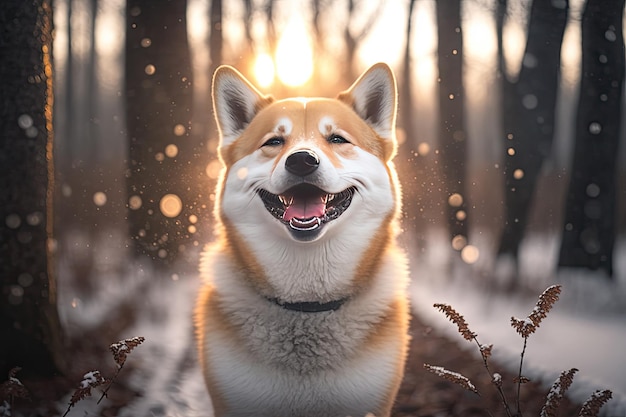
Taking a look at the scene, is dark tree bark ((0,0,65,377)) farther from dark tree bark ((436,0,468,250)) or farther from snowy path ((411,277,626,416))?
dark tree bark ((436,0,468,250))

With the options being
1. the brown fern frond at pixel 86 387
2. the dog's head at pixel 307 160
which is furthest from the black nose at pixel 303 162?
the brown fern frond at pixel 86 387

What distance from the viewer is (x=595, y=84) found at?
2.70 m

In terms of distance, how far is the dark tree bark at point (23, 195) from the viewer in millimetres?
2199

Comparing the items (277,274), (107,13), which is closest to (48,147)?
(107,13)

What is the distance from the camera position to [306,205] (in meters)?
1.83

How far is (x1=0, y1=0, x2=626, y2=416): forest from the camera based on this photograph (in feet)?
7.33

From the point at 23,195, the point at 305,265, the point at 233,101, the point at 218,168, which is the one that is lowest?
the point at 305,265

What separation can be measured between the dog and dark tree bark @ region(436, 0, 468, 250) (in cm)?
68

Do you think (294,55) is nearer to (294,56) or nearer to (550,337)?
(294,56)

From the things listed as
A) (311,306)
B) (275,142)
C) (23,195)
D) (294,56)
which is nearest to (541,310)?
(311,306)

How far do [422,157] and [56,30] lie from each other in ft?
6.83

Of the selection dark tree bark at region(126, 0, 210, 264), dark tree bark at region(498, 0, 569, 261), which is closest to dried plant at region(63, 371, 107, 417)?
dark tree bark at region(126, 0, 210, 264)

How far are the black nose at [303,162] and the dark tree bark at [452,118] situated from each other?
3.58 ft

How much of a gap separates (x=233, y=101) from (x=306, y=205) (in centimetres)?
59
